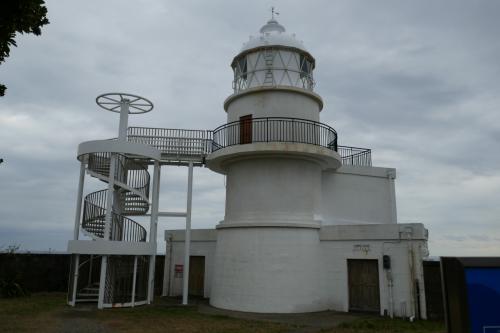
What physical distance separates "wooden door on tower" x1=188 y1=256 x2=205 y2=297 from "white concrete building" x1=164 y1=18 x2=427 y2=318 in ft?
1.09

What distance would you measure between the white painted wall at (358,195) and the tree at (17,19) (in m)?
12.9

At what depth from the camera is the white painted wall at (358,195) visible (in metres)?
17.1

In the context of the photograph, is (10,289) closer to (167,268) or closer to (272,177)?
(167,268)

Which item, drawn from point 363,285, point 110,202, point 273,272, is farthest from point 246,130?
point 363,285

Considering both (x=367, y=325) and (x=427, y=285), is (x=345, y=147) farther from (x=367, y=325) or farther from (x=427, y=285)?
(x=367, y=325)

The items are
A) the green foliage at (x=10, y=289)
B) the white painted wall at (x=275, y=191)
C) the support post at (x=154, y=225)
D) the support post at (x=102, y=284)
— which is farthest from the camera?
the green foliage at (x=10, y=289)

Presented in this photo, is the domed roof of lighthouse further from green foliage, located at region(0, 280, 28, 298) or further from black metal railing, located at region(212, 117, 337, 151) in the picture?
green foliage, located at region(0, 280, 28, 298)

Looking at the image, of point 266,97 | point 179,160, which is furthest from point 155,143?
point 266,97

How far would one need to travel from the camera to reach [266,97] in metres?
16.1

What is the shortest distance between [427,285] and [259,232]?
587cm

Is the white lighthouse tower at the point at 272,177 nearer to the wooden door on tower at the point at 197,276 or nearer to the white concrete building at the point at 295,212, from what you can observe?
the white concrete building at the point at 295,212

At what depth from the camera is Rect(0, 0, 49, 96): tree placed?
19.3 ft

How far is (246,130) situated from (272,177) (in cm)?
226

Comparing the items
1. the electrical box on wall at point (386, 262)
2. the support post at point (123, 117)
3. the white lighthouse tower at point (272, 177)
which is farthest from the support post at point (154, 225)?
the electrical box on wall at point (386, 262)
